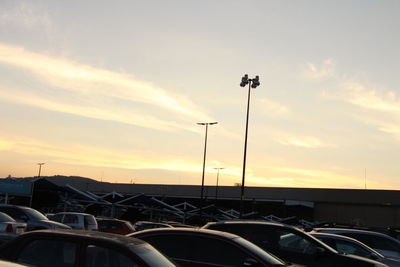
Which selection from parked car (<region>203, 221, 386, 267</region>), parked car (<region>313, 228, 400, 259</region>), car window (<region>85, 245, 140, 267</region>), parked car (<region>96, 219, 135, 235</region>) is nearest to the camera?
car window (<region>85, 245, 140, 267</region>)

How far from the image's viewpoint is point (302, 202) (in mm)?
67875

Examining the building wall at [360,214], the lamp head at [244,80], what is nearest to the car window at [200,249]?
the lamp head at [244,80]

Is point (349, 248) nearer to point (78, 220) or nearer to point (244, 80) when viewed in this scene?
point (78, 220)

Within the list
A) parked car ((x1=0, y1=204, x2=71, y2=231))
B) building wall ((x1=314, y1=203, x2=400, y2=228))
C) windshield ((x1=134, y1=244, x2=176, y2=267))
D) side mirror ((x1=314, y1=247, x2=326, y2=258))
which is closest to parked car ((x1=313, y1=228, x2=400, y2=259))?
side mirror ((x1=314, y1=247, x2=326, y2=258))

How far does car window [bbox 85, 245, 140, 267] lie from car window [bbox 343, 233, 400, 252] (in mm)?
10864

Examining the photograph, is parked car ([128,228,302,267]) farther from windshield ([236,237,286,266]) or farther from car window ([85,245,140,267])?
car window ([85,245,140,267])

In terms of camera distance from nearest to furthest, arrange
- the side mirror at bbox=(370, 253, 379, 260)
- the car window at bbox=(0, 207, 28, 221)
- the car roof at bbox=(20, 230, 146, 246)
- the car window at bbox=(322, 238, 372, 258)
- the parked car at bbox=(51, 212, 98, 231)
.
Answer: the car roof at bbox=(20, 230, 146, 246), the side mirror at bbox=(370, 253, 379, 260), the car window at bbox=(322, 238, 372, 258), the car window at bbox=(0, 207, 28, 221), the parked car at bbox=(51, 212, 98, 231)

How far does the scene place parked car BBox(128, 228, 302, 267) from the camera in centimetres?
784

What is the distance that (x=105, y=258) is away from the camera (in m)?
5.53

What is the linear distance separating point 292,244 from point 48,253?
5.68 meters

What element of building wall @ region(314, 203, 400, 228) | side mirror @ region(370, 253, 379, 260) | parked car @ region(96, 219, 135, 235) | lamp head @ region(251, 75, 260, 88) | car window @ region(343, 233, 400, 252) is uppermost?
lamp head @ region(251, 75, 260, 88)

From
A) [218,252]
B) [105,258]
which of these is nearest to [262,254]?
[218,252]

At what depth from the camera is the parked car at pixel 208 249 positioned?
7.84 meters

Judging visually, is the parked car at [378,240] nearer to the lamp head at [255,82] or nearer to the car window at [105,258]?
the car window at [105,258]
